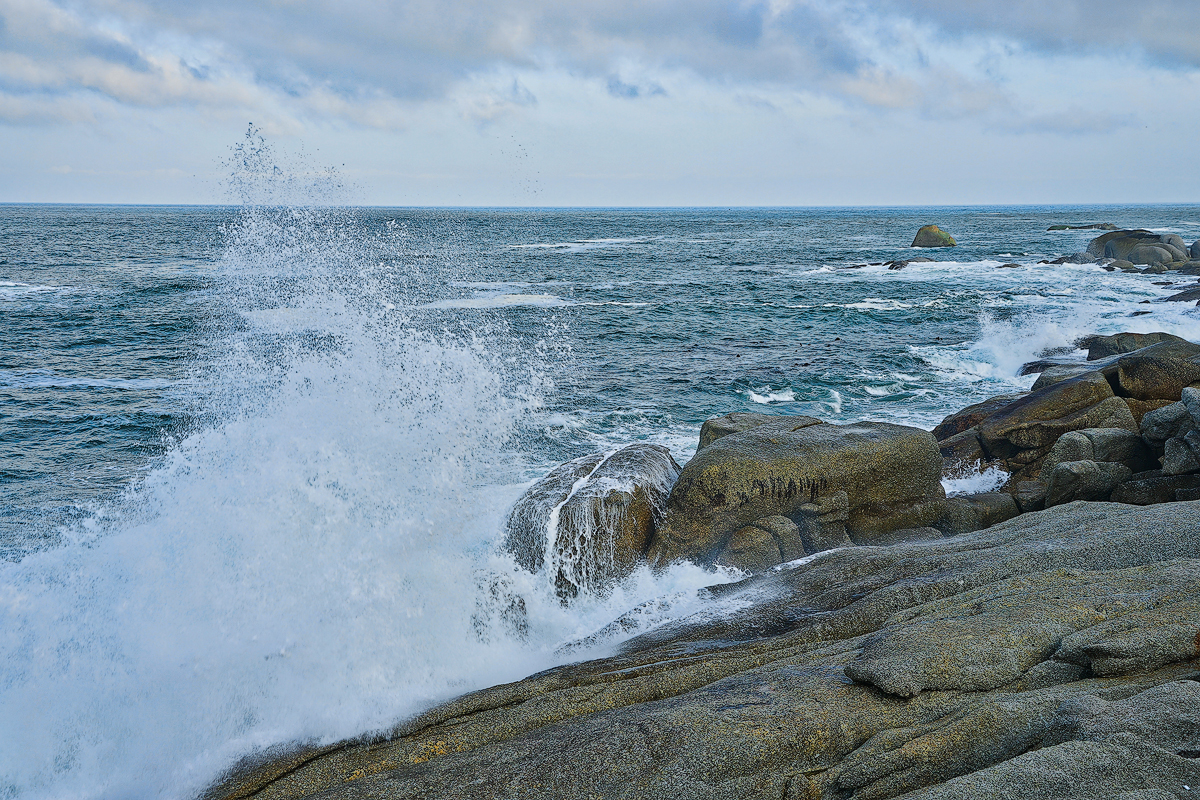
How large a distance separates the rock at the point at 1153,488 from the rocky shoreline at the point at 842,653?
0.03 meters

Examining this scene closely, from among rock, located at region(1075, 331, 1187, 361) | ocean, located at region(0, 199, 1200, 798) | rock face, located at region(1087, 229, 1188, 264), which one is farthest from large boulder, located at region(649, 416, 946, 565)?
rock face, located at region(1087, 229, 1188, 264)

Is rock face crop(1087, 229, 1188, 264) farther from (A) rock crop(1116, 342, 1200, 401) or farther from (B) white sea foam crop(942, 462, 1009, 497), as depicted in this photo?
(B) white sea foam crop(942, 462, 1009, 497)

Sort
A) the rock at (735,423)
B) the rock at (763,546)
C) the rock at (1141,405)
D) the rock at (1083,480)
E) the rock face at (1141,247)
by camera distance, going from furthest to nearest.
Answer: the rock face at (1141,247) → the rock at (1141,405) → the rock at (735,423) → the rock at (1083,480) → the rock at (763,546)

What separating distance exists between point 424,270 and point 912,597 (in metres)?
41.8

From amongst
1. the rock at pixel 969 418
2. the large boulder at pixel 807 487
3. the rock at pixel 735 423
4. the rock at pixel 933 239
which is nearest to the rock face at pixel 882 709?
the large boulder at pixel 807 487

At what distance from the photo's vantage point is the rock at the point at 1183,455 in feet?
30.3

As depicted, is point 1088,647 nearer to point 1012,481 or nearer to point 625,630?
point 625,630

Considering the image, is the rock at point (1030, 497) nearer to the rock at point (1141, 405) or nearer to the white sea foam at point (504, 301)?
the rock at point (1141, 405)

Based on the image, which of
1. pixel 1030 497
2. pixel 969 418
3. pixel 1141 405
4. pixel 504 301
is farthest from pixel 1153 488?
pixel 504 301

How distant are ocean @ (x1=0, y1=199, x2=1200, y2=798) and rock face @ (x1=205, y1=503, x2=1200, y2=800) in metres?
0.99

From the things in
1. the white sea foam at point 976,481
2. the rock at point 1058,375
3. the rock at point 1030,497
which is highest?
the rock at point 1058,375

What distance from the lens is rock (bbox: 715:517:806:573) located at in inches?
349

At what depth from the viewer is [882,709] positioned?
426 cm

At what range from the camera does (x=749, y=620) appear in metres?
6.66
